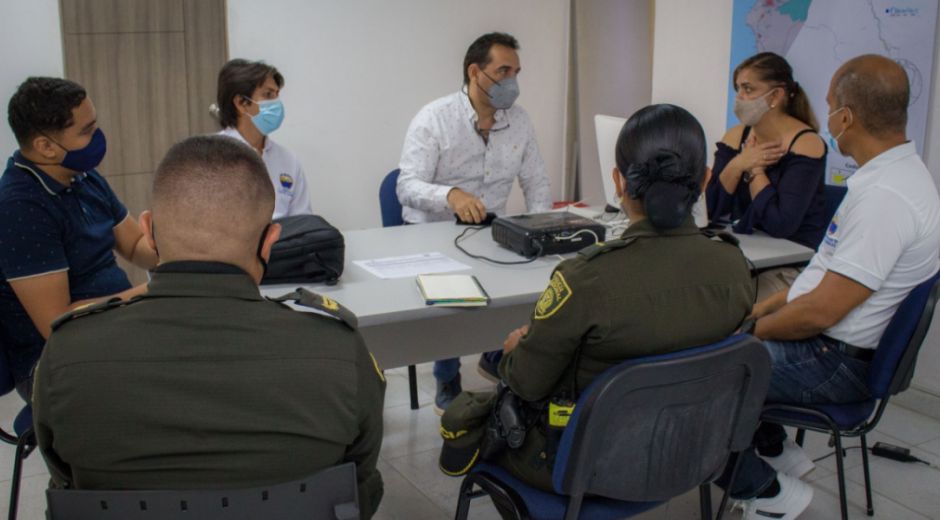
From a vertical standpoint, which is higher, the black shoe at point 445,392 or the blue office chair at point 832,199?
the blue office chair at point 832,199

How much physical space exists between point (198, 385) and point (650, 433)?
863 mm

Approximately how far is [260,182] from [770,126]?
2.17 meters

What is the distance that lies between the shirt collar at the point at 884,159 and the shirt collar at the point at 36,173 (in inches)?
81.6

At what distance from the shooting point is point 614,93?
213 inches

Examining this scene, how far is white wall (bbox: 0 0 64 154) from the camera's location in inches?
145

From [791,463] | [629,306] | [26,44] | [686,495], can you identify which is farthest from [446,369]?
[26,44]

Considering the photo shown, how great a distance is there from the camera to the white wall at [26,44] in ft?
12.0

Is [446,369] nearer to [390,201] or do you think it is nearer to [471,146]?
[390,201]

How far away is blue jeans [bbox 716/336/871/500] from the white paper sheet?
0.92 m

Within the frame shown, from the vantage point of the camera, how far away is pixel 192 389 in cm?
110

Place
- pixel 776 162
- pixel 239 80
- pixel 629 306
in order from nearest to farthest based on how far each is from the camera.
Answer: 1. pixel 629 306
2. pixel 776 162
3. pixel 239 80

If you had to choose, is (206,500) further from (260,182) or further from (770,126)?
(770,126)

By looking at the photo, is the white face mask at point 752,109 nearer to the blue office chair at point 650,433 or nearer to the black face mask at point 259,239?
the blue office chair at point 650,433

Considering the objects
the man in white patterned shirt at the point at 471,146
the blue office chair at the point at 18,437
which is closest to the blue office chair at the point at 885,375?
the man in white patterned shirt at the point at 471,146
